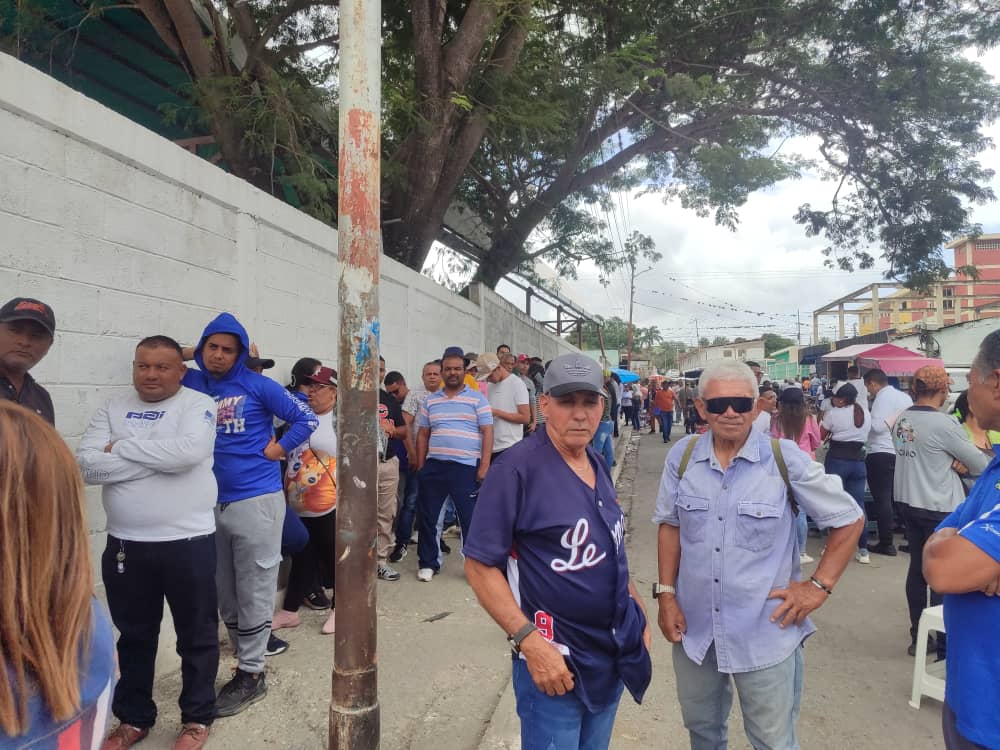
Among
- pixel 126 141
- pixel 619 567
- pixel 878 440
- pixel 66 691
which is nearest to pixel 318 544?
pixel 126 141

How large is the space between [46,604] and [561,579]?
1360mm

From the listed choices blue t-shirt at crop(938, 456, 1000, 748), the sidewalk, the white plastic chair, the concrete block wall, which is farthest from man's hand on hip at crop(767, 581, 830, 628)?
the concrete block wall

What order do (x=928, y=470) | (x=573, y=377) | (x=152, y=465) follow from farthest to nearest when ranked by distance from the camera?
(x=928, y=470)
(x=152, y=465)
(x=573, y=377)

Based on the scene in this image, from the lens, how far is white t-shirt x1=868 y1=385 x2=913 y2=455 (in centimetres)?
646

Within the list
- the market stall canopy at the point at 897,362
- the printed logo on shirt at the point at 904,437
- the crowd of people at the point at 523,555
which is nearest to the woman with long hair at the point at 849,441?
the printed logo on shirt at the point at 904,437

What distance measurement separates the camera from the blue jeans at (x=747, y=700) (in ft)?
7.41

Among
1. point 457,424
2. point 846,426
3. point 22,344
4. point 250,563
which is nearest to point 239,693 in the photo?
point 250,563

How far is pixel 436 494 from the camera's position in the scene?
18.2 ft

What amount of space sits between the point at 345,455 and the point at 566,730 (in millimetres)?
1373

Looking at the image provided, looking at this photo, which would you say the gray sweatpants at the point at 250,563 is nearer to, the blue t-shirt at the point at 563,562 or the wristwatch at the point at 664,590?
the blue t-shirt at the point at 563,562

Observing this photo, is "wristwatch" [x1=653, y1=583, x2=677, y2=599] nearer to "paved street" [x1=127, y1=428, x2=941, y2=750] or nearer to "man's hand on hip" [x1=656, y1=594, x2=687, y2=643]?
"man's hand on hip" [x1=656, y1=594, x2=687, y2=643]

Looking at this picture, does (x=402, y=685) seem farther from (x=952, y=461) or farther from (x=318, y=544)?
(x=952, y=461)

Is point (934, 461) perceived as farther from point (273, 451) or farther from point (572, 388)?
point (273, 451)

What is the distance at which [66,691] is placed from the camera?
1.01 metres
